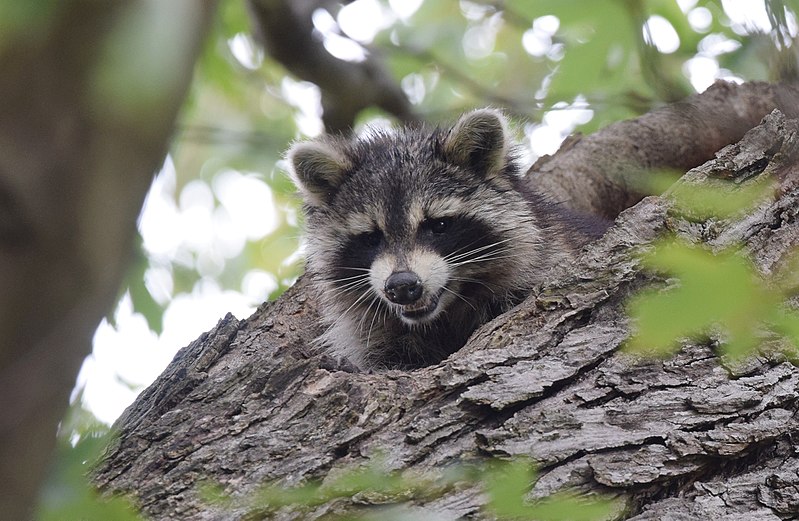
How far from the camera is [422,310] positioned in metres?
4.32

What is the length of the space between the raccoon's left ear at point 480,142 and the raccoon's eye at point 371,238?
59 centimetres

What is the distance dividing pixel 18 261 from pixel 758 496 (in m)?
2.46

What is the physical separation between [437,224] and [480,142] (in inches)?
21.6

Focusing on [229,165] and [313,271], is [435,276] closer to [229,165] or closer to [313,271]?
[313,271]

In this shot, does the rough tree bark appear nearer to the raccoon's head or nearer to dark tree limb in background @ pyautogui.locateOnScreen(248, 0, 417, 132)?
the raccoon's head

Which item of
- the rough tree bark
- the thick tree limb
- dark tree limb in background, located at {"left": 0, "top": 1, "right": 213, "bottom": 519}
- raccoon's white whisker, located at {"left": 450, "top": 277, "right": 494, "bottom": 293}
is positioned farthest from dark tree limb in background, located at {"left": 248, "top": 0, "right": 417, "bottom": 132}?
dark tree limb in background, located at {"left": 0, "top": 1, "right": 213, "bottom": 519}

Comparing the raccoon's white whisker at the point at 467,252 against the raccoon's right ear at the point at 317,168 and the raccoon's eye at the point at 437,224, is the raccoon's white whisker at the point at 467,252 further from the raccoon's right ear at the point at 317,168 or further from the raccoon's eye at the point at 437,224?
the raccoon's right ear at the point at 317,168

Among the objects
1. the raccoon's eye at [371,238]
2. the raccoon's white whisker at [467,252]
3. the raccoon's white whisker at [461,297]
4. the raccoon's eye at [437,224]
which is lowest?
the raccoon's white whisker at [461,297]

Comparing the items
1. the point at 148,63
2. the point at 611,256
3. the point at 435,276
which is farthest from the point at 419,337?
the point at 148,63

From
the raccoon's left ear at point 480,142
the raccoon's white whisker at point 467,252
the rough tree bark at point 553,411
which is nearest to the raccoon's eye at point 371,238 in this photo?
the raccoon's white whisker at point 467,252

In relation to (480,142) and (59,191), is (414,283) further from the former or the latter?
(59,191)

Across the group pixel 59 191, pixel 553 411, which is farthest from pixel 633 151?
pixel 59 191

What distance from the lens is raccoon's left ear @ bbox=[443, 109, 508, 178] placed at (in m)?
4.69

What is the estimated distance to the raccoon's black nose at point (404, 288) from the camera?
4.18m
